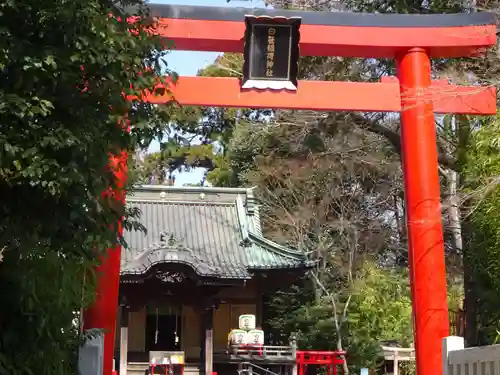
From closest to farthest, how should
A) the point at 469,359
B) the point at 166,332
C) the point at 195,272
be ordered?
the point at 469,359 → the point at 195,272 → the point at 166,332

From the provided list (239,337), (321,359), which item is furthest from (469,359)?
(321,359)

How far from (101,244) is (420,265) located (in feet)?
12.8

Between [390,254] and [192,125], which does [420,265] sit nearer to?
[192,125]

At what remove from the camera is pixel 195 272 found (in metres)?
11.6

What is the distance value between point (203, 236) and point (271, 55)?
7.84 metres

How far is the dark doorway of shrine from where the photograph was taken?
13.5m

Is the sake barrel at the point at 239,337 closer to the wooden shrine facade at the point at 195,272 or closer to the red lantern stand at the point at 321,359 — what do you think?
the wooden shrine facade at the point at 195,272

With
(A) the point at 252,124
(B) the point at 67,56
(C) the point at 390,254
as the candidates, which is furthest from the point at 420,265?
(C) the point at 390,254

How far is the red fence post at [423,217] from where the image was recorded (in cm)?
621

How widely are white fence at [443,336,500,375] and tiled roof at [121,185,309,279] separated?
6.84 meters

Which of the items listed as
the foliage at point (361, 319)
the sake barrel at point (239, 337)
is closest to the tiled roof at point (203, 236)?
the sake barrel at point (239, 337)

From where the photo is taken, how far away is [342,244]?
53.6ft

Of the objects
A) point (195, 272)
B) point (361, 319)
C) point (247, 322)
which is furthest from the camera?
point (361, 319)

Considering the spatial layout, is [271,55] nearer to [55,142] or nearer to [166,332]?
[55,142]
